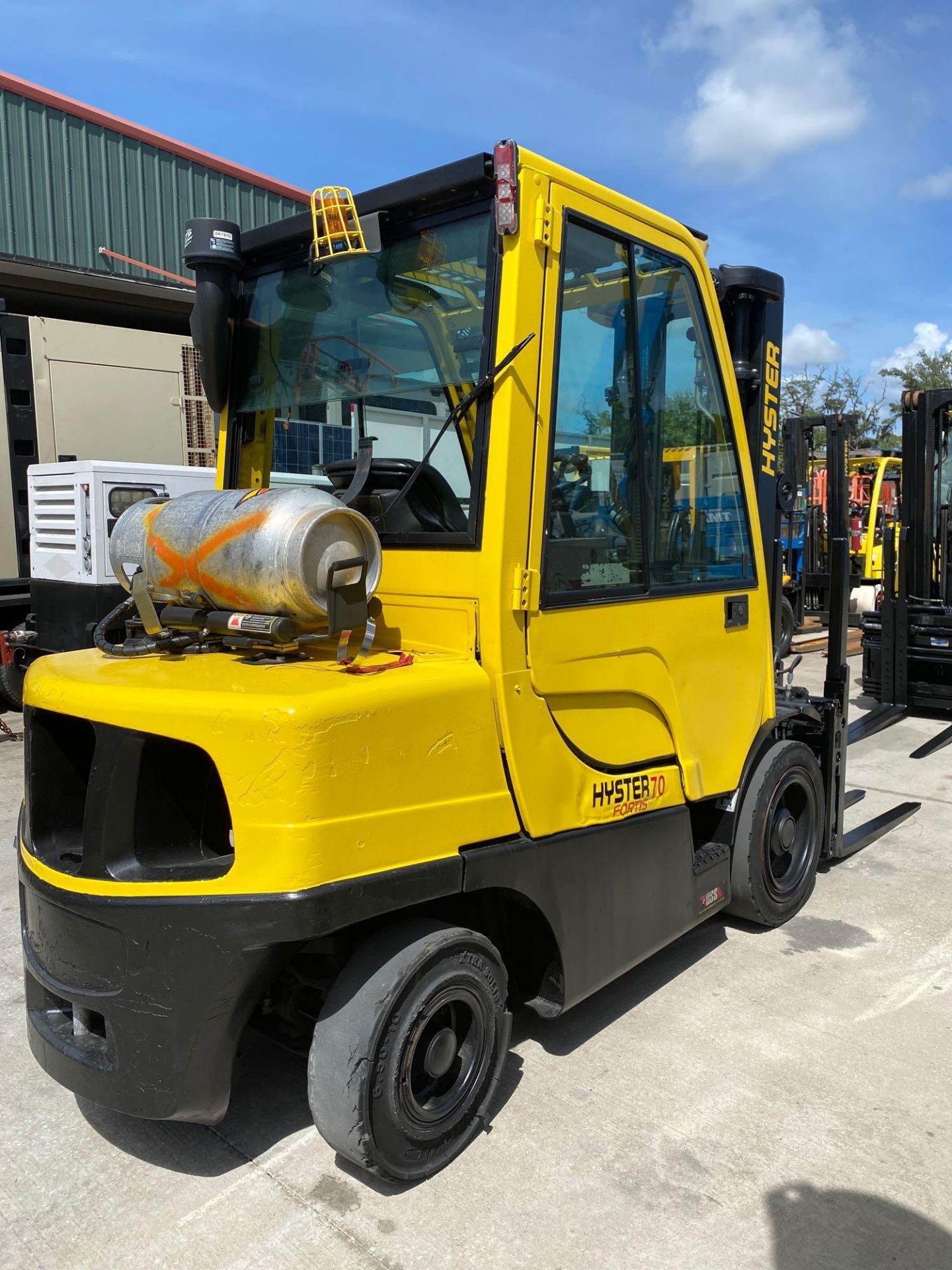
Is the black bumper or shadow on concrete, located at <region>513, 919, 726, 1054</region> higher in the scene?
the black bumper

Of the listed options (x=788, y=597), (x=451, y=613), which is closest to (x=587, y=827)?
(x=451, y=613)

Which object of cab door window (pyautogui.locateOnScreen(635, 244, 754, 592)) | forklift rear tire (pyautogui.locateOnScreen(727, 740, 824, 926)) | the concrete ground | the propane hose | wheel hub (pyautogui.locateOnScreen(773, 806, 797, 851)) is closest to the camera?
the concrete ground

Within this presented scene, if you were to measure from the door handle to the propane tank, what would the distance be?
146 centimetres

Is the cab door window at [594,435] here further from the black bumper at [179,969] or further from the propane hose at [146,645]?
the propane hose at [146,645]

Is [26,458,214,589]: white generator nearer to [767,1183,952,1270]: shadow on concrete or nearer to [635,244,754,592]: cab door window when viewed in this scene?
[635,244,754,592]: cab door window

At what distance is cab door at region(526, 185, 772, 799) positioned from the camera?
2770 mm

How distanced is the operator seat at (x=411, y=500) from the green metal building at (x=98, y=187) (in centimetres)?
1047

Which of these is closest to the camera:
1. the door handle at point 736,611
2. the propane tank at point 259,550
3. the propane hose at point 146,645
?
the propane tank at point 259,550

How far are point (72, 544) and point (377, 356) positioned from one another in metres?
5.10

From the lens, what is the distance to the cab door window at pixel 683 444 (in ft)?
10.3

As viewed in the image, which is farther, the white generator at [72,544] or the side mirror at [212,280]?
the white generator at [72,544]

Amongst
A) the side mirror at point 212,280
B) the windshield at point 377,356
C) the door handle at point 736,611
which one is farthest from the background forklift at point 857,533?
the side mirror at point 212,280

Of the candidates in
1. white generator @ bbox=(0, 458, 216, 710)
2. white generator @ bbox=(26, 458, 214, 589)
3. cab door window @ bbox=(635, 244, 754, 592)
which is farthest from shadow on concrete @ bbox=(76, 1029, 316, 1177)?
white generator @ bbox=(26, 458, 214, 589)

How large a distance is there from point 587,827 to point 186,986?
1201mm
